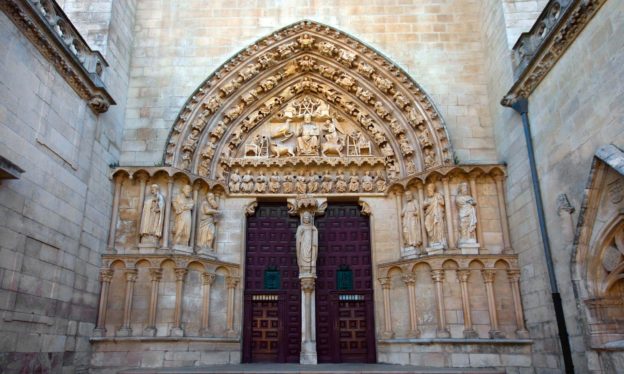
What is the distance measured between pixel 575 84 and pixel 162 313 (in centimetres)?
692

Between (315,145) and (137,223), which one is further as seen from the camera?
(315,145)

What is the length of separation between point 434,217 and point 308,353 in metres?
3.17

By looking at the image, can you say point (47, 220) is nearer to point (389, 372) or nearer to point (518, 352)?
point (389, 372)

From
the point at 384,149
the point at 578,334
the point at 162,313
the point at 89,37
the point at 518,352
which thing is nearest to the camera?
the point at 578,334

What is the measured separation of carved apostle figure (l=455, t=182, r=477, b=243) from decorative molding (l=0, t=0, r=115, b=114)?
6.11m

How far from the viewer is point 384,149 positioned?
31.4 ft

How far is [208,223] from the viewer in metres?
8.78

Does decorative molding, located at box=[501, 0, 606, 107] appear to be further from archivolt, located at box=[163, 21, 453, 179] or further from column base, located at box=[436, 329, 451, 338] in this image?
column base, located at box=[436, 329, 451, 338]

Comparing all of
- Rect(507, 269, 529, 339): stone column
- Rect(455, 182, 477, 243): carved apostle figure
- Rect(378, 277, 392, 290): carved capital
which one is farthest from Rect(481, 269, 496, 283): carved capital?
Rect(378, 277, 392, 290): carved capital

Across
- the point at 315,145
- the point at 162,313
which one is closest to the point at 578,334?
the point at 315,145

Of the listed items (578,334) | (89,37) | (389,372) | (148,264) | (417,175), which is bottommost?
(389,372)

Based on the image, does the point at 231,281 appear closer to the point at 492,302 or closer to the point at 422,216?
the point at 422,216

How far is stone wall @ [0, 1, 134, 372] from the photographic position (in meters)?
5.78

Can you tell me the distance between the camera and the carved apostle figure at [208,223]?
340 inches
